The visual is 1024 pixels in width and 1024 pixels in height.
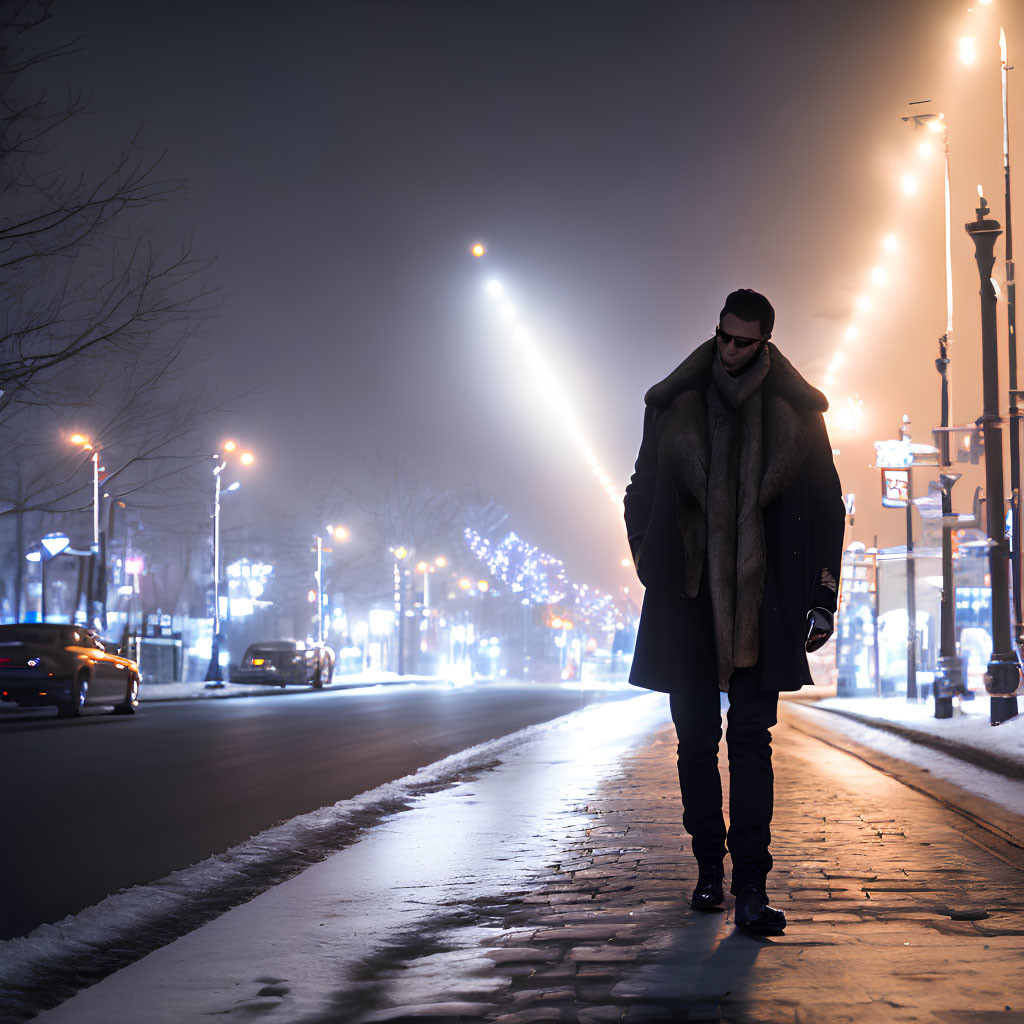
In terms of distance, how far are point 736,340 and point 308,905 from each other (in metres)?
2.67

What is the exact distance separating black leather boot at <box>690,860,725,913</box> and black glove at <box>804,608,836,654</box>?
861mm

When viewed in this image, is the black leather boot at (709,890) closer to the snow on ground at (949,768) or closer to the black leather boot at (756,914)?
the black leather boot at (756,914)

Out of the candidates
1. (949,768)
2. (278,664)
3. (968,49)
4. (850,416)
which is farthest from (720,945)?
(850,416)

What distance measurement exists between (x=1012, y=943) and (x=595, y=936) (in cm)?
130

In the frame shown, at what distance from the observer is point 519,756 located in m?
14.0

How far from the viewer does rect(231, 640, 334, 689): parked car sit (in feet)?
146

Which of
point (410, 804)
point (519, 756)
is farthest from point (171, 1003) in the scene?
point (519, 756)

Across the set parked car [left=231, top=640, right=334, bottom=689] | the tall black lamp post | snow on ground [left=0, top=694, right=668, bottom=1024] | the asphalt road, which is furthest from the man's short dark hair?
parked car [left=231, top=640, right=334, bottom=689]

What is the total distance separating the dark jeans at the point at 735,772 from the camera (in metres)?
4.83

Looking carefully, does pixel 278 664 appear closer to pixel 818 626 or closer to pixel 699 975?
pixel 818 626

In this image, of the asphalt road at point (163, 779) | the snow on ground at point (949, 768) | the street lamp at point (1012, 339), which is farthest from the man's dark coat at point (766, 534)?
the street lamp at point (1012, 339)

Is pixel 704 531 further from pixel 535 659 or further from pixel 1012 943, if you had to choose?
pixel 535 659

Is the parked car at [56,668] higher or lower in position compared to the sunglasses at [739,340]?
lower

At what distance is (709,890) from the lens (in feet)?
16.4
